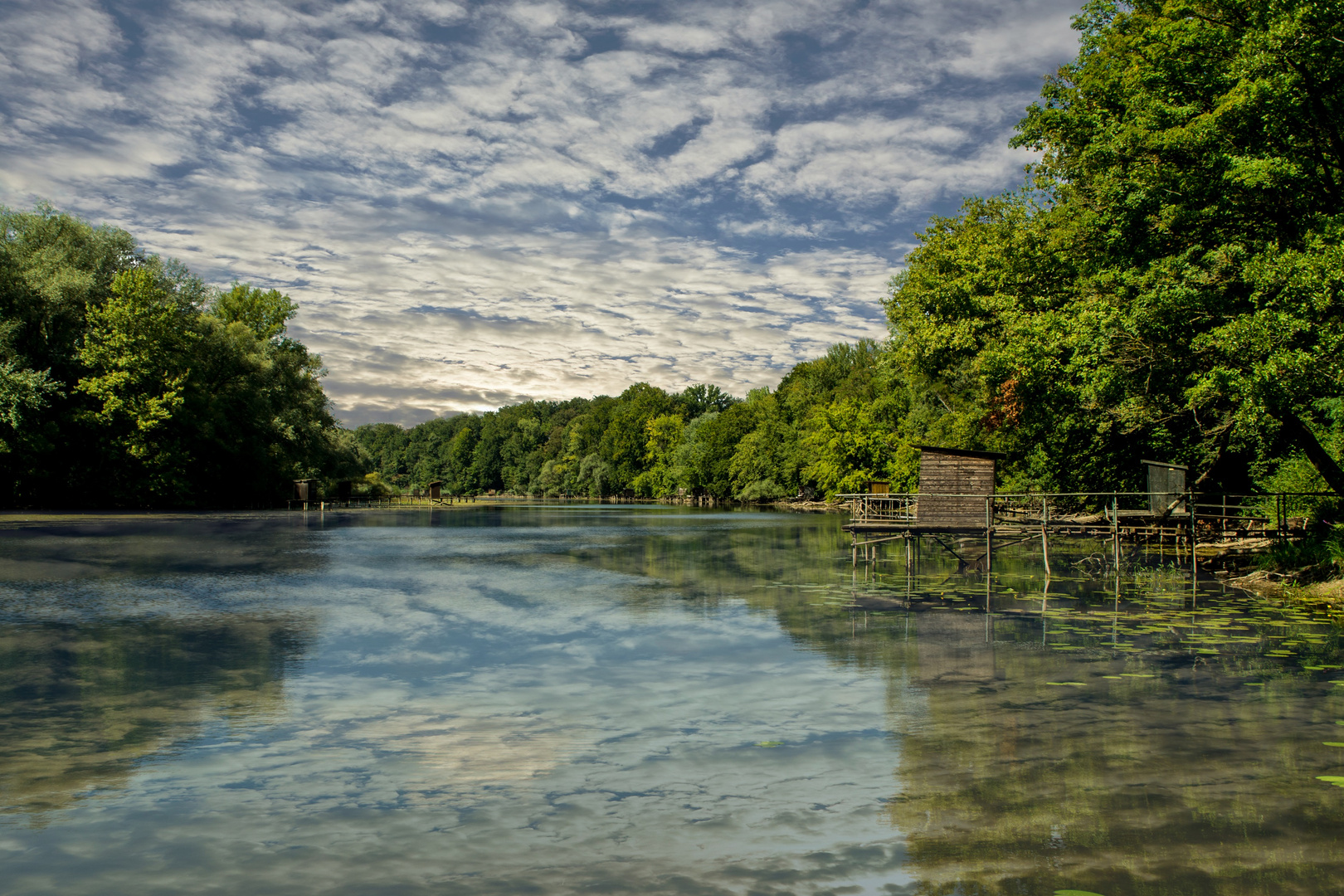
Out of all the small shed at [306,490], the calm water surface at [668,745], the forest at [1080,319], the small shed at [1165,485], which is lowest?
the calm water surface at [668,745]

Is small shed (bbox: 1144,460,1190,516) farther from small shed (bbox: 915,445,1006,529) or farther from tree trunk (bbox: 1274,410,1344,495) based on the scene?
small shed (bbox: 915,445,1006,529)

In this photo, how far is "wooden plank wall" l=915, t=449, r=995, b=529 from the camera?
1094 inches

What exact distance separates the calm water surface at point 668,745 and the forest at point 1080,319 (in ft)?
23.2

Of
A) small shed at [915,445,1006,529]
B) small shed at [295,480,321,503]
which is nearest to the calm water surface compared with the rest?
small shed at [915,445,1006,529]

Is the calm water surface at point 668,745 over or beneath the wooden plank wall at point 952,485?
beneath

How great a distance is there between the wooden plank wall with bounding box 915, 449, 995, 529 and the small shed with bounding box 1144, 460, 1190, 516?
5.63 metres

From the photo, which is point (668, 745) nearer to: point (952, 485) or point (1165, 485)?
point (952, 485)

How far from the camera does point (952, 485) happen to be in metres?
28.3

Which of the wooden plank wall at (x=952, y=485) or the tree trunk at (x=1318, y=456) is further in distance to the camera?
the wooden plank wall at (x=952, y=485)

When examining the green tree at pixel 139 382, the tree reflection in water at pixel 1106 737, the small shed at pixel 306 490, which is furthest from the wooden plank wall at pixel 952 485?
the small shed at pixel 306 490

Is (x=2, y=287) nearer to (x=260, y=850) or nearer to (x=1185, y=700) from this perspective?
(x=260, y=850)

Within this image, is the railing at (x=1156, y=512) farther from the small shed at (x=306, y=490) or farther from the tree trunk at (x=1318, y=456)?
the small shed at (x=306, y=490)

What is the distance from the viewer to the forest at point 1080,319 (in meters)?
19.3

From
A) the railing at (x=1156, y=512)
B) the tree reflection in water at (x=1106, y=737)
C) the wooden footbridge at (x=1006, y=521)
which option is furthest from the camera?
the wooden footbridge at (x=1006, y=521)
